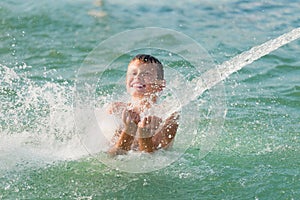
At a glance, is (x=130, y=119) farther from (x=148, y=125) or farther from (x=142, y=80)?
(x=142, y=80)

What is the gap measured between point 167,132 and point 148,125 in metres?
0.28

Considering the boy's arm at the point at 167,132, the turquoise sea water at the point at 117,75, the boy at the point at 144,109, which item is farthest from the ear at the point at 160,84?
the turquoise sea water at the point at 117,75

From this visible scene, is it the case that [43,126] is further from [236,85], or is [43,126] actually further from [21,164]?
[236,85]

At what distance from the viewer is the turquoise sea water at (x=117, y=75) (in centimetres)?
364

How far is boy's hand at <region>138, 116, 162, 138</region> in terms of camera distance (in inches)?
145

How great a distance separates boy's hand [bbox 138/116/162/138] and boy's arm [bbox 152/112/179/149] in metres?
0.12

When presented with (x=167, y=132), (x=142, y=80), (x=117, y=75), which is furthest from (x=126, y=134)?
(x=117, y=75)

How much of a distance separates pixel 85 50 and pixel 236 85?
8.24 feet

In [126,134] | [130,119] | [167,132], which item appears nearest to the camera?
[130,119]

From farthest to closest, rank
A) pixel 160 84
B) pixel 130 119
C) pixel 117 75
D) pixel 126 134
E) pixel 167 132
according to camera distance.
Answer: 1. pixel 117 75
2. pixel 160 84
3. pixel 167 132
4. pixel 126 134
5. pixel 130 119

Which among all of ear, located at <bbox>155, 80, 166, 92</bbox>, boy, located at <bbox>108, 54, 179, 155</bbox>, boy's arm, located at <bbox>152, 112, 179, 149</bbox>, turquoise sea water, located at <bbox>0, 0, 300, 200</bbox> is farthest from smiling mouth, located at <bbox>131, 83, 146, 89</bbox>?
turquoise sea water, located at <bbox>0, 0, 300, 200</bbox>

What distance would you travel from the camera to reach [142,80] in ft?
13.1

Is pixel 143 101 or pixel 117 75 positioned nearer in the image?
pixel 143 101

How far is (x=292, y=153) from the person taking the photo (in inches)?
171
